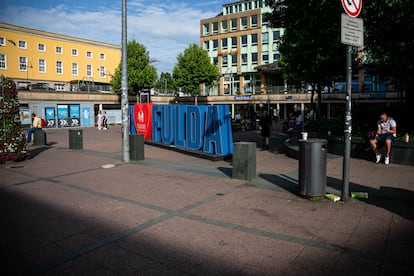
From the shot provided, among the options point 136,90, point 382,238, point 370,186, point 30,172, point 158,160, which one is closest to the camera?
point 382,238

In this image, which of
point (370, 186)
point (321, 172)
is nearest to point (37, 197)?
point (321, 172)

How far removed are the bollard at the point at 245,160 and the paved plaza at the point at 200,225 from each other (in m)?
0.35

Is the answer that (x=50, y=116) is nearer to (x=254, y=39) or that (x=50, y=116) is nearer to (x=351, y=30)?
(x=351, y=30)

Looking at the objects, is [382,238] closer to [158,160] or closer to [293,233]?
[293,233]

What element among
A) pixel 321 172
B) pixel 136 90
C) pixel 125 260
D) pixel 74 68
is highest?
pixel 74 68

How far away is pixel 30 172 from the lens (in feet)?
32.4

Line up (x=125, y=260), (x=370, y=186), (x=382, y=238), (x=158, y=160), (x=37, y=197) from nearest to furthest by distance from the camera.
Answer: (x=125, y=260) < (x=382, y=238) < (x=37, y=197) < (x=370, y=186) < (x=158, y=160)

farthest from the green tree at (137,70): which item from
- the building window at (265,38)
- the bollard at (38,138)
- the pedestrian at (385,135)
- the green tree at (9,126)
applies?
the pedestrian at (385,135)

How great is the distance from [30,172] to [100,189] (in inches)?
138

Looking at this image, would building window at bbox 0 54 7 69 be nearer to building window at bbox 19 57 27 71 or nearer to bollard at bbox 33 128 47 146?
building window at bbox 19 57 27 71

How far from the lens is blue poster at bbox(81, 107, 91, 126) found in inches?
1528

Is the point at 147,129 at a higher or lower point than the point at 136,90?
lower

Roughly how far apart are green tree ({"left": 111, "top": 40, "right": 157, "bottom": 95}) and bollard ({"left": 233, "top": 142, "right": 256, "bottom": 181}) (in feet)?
135

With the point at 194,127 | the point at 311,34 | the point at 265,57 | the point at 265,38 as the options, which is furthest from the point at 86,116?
the point at 265,38
